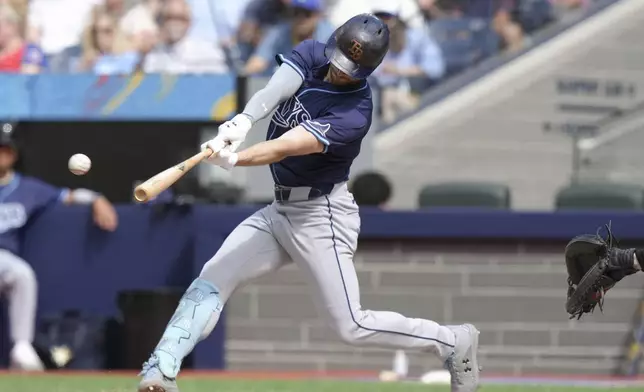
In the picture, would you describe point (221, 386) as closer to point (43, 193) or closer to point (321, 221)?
point (321, 221)

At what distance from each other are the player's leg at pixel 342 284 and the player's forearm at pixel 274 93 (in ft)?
1.80

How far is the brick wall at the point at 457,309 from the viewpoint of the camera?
861 centimetres

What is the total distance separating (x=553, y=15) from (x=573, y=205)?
102 inches

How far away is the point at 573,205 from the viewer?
892cm

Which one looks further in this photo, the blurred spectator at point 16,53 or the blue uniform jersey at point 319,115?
the blurred spectator at point 16,53

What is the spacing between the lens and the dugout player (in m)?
8.51

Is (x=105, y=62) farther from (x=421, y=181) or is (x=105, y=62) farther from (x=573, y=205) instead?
(x=573, y=205)

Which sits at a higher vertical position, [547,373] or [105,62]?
[105,62]

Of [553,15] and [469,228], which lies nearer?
[469,228]

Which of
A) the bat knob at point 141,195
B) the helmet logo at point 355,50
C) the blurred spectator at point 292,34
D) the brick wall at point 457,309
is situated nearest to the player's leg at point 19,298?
the brick wall at point 457,309

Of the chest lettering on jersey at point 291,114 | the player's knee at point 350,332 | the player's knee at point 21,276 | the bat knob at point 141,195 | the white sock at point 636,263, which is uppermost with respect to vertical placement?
the chest lettering on jersey at point 291,114

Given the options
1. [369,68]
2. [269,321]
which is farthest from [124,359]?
[369,68]

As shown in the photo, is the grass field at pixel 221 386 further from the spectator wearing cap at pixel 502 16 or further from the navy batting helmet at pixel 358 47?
the spectator wearing cap at pixel 502 16

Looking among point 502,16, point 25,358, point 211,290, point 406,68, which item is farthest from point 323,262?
point 502,16
